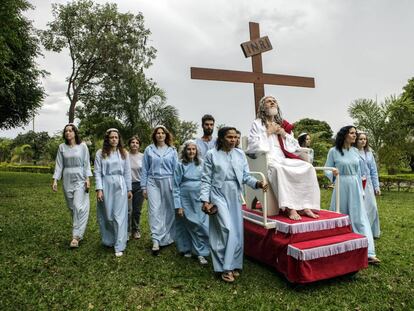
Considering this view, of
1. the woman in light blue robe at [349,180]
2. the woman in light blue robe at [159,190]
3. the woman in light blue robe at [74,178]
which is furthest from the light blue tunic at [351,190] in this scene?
the woman in light blue robe at [74,178]

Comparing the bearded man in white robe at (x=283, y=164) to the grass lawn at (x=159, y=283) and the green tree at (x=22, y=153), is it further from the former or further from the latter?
the green tree at (x=22, y=153)

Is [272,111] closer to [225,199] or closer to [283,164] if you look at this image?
[283,164]

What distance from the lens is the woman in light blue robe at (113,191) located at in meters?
5.62

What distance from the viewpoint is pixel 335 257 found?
14.0ft

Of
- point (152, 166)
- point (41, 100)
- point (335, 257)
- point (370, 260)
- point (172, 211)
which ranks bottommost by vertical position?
point (370, 260)

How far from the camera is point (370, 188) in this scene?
260 inches

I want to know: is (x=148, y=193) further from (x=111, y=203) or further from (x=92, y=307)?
(x=92, y=307)

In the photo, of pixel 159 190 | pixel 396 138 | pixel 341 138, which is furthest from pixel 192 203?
pixel 396 138

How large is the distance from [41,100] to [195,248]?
1712cm

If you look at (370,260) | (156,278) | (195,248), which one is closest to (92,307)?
(156,278)

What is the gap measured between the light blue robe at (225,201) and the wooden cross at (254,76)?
1.79m

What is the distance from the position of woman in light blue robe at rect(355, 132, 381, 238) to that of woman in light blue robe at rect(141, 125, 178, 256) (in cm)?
355

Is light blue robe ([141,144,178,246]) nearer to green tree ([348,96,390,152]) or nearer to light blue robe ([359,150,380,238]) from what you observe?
light blue robe ([359,150,380,238])

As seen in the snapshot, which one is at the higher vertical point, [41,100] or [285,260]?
[41,100]
